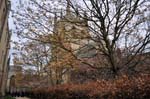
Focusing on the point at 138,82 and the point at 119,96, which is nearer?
the point at 138,82

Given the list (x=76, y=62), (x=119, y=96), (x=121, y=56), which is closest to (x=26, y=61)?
(x=121, y=56)

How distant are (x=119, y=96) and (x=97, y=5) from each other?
5.97 metres

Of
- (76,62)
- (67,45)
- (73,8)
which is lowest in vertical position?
(76,62)

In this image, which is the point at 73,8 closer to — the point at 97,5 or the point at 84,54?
the point at 97,5

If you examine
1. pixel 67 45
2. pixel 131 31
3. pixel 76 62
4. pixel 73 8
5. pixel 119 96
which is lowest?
pixel 119 96

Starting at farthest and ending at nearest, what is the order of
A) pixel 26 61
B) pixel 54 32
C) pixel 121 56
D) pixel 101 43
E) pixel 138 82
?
1. pixel 26 61
2. pixel 121 56
3. pixel 101 43
4. pixel 54 32
5. pixel 138 82

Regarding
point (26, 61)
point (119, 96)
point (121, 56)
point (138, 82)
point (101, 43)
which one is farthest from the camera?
point (26, 61)

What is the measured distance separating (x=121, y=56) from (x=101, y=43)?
159 inches

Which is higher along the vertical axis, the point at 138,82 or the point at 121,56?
the point at 121,56

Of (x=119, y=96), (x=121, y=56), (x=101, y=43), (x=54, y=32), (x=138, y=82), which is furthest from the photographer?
(x=121, y=56)

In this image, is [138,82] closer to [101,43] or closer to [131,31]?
[101,43]

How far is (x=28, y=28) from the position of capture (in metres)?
12.1

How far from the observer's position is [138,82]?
22.9 ft

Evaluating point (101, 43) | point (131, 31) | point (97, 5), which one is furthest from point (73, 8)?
point (131, 31)
